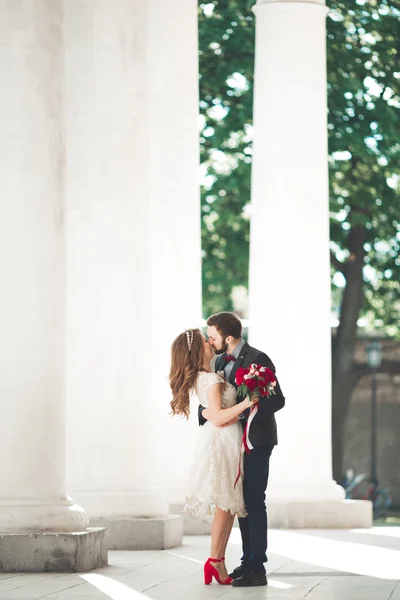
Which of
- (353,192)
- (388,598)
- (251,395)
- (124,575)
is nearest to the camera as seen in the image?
(388,598)

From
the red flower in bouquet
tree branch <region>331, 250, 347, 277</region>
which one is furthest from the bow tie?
tree branch <region>331, 250, 347, 277</region>

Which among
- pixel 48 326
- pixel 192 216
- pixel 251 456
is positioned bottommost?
pixel 251 456

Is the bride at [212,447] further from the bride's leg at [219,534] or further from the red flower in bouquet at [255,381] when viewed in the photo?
the red flower in bouquet at [255,381]

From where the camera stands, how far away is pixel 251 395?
38.1m

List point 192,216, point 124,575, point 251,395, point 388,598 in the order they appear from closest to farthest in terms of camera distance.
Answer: point 388,598 < point 251,395 < point 124,575 < point 192,216

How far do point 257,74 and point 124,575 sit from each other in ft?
101

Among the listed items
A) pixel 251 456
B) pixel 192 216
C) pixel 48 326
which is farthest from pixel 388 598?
pixel 192 216

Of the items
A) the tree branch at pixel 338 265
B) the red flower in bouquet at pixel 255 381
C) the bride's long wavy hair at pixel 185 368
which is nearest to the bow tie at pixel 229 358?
Answer: the bride's long wavy hair at pixel 185 368

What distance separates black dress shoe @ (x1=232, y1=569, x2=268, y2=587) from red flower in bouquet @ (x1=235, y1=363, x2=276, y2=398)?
4.73 meters

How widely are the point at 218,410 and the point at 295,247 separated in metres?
26.7

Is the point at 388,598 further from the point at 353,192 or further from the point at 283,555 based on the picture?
the point at 353,192

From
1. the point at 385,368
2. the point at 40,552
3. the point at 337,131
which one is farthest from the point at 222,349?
the point at 385,368

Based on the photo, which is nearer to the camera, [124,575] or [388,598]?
[388,598]

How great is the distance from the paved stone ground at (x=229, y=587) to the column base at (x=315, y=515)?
26.0 ft
